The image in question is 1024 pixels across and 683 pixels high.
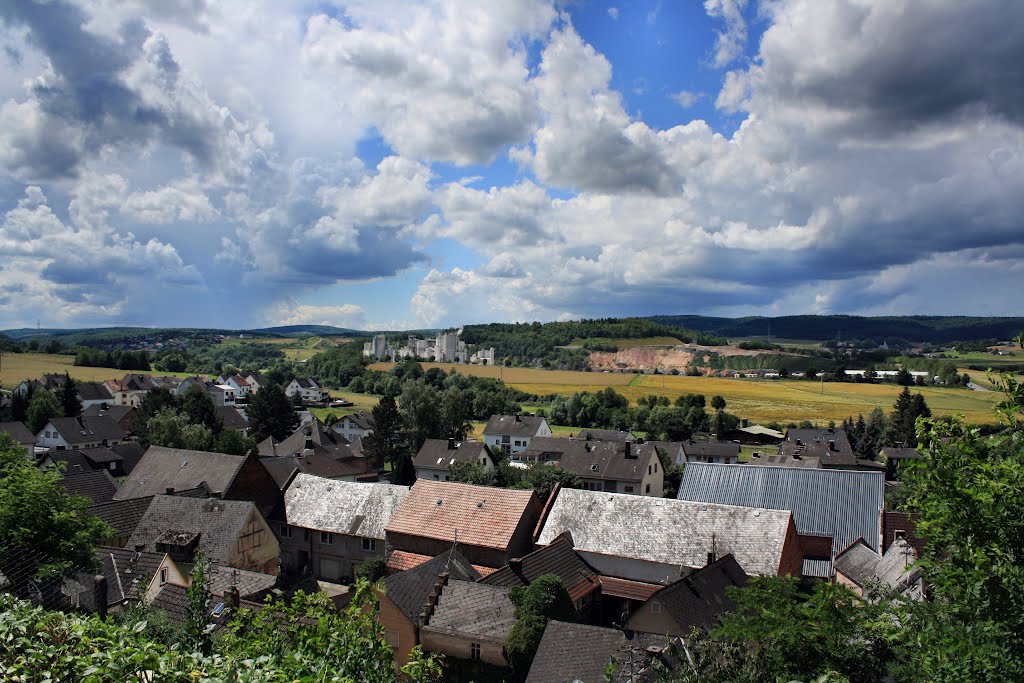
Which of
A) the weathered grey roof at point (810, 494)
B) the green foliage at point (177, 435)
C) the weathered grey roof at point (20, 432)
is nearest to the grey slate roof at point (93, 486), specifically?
the green foliage at point (177, 435)

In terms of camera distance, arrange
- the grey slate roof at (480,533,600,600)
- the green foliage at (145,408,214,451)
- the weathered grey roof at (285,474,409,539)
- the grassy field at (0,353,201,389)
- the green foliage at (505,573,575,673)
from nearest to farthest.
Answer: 1. the green foliage at (505,573,575,673)
2. the grey slate roof at (480,533,600,600)
3. the weathered grey roof at (285,474,409,539)
4. the green foliage at (145,408,214,451)
5. the grassy field at (0,353,201,389)

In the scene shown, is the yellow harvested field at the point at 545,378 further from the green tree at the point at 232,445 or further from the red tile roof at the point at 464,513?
the red tile roof at the point at 464,513

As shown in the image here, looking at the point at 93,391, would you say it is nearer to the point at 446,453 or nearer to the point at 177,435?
the point at 177,435

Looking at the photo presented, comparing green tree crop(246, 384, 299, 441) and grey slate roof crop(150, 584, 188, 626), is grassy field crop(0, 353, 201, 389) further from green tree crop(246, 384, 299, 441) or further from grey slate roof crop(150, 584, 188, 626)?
grey slate roof crop(150, 584, 188, 626)

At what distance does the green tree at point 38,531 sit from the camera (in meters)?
18.5

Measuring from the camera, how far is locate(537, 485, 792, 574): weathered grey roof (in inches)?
1238

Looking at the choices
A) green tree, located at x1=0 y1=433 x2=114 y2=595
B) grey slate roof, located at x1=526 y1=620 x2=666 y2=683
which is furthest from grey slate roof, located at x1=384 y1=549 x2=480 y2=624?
green tree, located at x1=0 y1=433 x2=114 y2=595

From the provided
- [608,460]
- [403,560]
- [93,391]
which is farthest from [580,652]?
[93,391]

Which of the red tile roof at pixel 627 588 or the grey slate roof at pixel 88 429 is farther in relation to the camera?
the grey slate roof at pixel 88 429

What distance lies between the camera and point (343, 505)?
125ft

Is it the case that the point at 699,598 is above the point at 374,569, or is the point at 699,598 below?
above

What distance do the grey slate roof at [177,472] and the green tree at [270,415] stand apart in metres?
35.3

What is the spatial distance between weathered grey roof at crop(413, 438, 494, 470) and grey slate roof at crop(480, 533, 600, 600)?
28105 millimetres

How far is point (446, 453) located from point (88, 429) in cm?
4306
